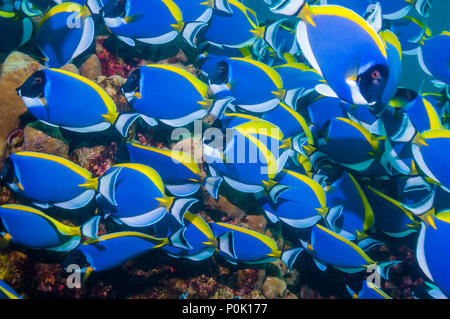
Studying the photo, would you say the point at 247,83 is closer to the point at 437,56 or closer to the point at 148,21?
the point at 148,21

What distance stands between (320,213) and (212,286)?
53.2 inches

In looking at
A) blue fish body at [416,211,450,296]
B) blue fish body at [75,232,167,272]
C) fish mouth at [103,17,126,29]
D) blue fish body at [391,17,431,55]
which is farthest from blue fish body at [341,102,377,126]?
fish mouth at [103,17,126,29]

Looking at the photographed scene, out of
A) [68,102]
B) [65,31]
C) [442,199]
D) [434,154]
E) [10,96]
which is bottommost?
[442,199]

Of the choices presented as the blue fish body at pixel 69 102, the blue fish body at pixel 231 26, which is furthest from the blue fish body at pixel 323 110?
the blue fish body at pixel 69 102

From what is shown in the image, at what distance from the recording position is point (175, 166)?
6.47 ft

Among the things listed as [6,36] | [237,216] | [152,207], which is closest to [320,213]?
[237,216]

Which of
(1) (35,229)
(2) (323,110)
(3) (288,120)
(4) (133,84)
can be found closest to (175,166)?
(4) (133,84)

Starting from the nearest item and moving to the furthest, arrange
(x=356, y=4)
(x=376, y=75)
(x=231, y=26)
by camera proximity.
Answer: (x=376, y=75) → (x=356, y=4) → (x=231, y=26)

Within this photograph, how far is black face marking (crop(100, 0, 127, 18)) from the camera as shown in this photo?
2.02 meters

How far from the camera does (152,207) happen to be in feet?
6.11

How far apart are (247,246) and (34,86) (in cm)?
207

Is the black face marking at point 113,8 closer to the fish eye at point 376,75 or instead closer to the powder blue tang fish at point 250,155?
the powder blue tang fish at point 250,155

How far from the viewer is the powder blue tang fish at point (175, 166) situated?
6.38 feet

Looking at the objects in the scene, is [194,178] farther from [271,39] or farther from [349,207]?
[271,39]
